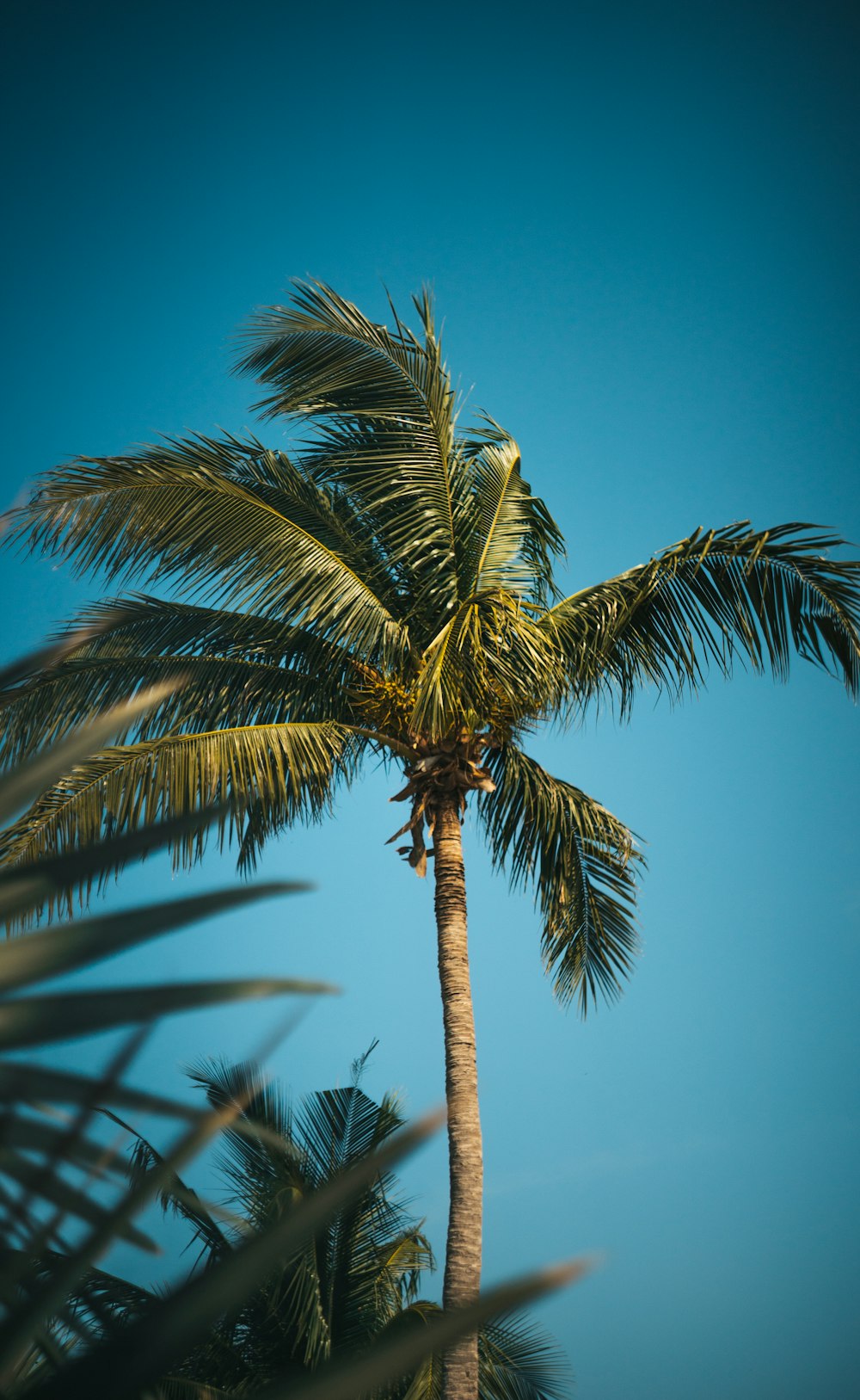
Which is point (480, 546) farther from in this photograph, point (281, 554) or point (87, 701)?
point (87, 701)

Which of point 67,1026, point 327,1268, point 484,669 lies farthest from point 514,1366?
point 67,1026

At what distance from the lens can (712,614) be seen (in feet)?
27.8

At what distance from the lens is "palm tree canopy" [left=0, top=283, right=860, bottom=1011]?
7.98 metres

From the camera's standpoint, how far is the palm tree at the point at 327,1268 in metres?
8.26

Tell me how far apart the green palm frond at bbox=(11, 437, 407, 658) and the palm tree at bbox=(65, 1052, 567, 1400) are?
10.8 ft

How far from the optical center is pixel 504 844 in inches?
363

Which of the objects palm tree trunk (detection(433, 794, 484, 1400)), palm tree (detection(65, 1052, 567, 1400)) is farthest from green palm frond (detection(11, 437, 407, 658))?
palm tree (detection(65, 1052, 567, 1400))

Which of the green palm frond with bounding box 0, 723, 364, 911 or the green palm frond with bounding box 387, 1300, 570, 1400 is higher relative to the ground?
the green palm frond with bounding box 0, 723, 364, 911

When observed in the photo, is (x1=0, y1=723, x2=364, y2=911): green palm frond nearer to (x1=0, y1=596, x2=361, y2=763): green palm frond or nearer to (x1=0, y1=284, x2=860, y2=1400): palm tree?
(x1=0, y1=284, x2=860, y2=1400): palm tree

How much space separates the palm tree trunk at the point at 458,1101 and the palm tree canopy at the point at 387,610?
304mm

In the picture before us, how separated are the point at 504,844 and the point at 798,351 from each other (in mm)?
145357

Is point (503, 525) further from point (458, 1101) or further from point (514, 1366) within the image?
point (514, 1366)

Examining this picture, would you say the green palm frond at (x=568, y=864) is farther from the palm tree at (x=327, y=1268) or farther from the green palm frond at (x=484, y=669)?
the palm tree at (x=327, y=1268)

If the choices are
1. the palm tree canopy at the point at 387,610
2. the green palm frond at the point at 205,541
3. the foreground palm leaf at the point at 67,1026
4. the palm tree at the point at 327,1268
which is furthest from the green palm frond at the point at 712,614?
the foreground palm leaf at the point at 67,1026
